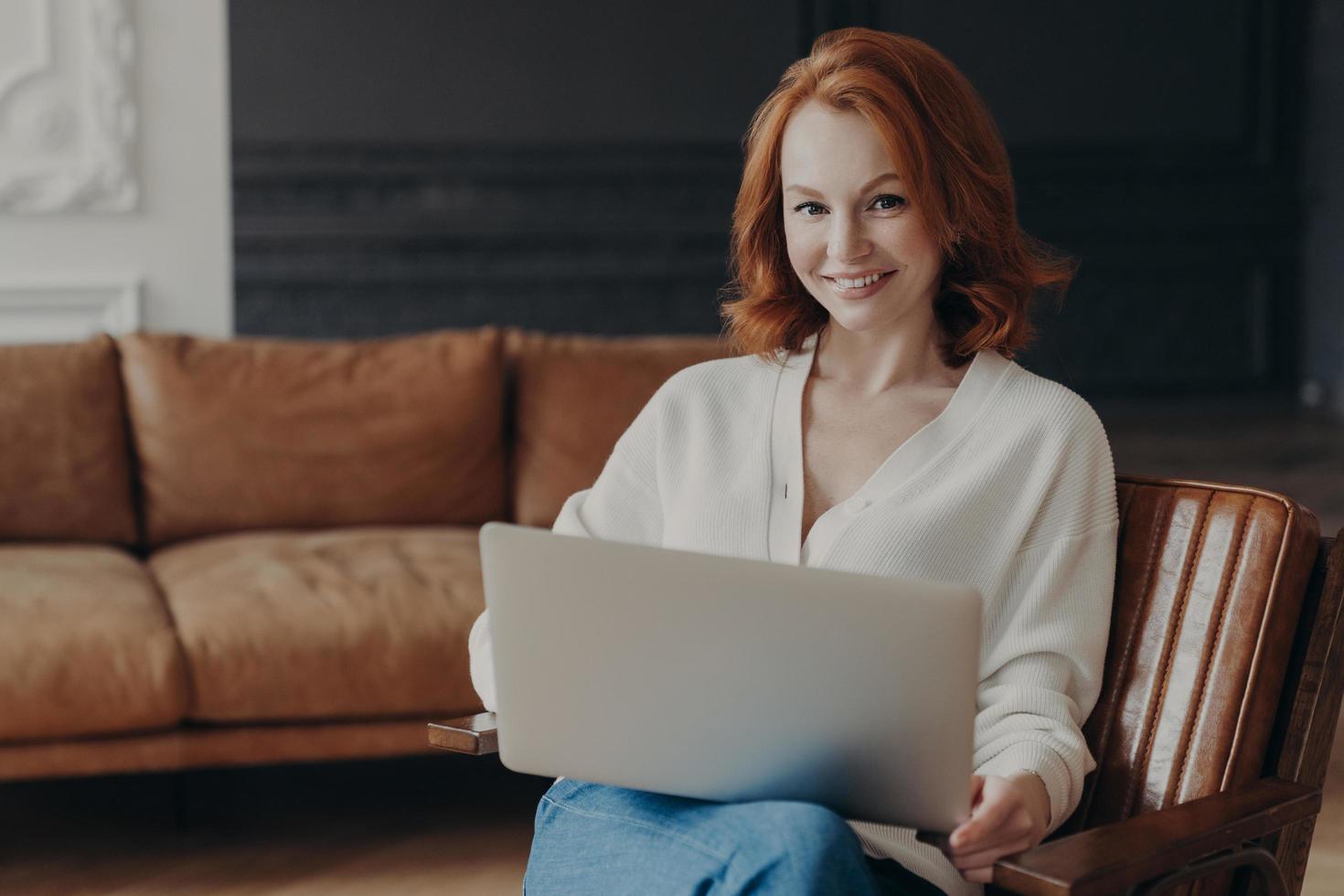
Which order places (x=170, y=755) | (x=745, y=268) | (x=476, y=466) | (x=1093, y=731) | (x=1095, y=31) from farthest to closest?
(x=1095, y=31)
(x=476, y=466)
(x=170, y=755)
(x=745, y=268)
(x=1093, y=731)

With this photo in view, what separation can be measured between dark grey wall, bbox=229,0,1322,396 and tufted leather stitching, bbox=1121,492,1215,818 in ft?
15.2

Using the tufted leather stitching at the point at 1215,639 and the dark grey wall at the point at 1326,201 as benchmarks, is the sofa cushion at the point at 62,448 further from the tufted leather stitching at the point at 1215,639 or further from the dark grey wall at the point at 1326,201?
the dark grey wall at the point at 1326,201

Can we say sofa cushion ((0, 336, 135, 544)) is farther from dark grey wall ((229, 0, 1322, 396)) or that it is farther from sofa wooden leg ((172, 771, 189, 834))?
dark grey wall ((229, 0, 1322, 396))

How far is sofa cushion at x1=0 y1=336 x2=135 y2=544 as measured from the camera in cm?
304

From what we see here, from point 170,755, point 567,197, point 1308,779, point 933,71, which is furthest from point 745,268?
point 567,197

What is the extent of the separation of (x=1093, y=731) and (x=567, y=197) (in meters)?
4.89

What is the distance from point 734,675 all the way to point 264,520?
2.29 meters

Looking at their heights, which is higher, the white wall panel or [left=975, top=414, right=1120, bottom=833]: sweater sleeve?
the white wall panel

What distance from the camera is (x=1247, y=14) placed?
6.92m

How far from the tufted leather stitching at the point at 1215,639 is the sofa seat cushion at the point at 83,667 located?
5.52ft

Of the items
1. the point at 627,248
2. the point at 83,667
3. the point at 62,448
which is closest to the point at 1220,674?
the point at 83,667

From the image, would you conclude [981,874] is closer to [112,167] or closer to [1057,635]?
[1057,635]

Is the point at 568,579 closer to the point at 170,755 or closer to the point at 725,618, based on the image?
the point at 725,618

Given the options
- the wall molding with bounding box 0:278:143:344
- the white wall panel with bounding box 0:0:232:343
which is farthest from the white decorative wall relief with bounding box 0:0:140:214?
the wall molding with bounding box 0:278:143:344
